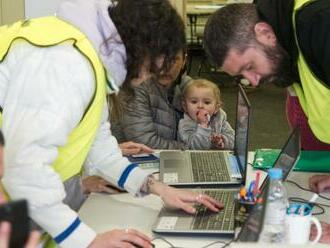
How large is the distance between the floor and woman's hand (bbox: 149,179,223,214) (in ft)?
7.76

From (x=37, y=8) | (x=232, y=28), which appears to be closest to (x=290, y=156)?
(x=232, y=28)

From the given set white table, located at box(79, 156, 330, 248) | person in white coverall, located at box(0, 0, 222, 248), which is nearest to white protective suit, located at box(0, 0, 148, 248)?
person in white coverall, located at box(0, 0, 222, 248)

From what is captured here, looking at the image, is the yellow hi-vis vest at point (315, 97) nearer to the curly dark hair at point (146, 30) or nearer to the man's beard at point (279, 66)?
the man's beard at point (279, 66)

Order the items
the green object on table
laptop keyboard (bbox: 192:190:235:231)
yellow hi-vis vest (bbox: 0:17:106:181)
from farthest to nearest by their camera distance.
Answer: the green object on table < laptop keyboard (bbox: 192:190:235:231) < yellow hi-vis vest (bbox: 0:17:106:181)

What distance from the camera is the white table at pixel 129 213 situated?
1.43 m

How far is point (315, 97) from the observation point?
1616mm

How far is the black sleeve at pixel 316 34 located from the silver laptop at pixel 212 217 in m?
0.26

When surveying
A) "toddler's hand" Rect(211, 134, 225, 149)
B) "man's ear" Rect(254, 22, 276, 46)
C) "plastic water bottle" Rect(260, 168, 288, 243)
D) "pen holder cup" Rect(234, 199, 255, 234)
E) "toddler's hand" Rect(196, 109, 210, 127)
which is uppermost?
"man's ear" Rect(254, 22, 276, 46)

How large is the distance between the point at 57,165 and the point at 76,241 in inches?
7.6

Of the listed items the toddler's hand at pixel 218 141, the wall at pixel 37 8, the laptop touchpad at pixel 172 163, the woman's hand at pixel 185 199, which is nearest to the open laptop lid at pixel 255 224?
the woman's hand at pixel 185 199

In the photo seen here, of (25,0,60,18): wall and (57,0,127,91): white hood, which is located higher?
(57,0,127,91): white hood

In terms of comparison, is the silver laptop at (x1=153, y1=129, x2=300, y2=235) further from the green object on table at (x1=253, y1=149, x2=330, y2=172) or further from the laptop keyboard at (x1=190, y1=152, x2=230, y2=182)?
the green object on table at (x1=253, y1=149, x2=330, y2=172)

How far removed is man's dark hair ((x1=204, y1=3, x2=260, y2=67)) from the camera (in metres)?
1.67

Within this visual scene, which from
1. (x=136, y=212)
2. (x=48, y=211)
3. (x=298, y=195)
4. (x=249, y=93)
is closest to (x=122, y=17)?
(x=48, y=211)
